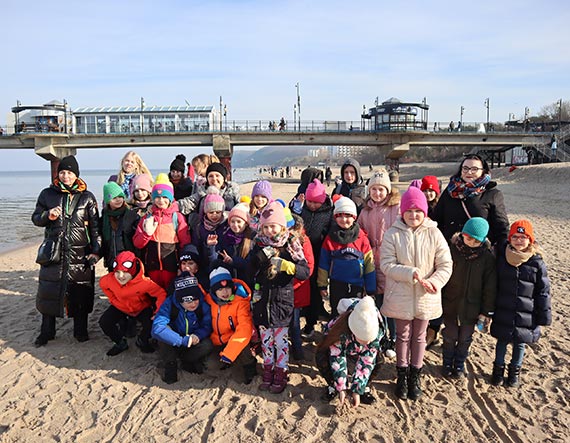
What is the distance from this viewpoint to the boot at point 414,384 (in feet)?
12.6

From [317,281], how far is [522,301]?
1959mm

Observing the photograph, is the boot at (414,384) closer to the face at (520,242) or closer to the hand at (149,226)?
the face at (520,242)

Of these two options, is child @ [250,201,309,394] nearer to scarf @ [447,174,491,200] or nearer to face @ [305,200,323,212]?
face @ [305,200,323,212]

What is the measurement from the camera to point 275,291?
398 centimetres

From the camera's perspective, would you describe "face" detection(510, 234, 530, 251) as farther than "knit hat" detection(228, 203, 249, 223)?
No

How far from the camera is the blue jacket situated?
4.18 metres

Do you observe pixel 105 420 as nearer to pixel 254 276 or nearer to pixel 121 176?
pixel 254 276

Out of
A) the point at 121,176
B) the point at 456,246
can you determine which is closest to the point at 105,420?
the point at 121,176

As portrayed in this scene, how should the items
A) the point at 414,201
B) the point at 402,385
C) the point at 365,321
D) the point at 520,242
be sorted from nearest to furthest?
the point at 365,321
the point at 414,201
the point at 520,242
the point at 402,385

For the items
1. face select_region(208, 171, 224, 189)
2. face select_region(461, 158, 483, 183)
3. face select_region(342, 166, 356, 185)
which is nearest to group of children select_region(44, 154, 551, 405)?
face select_region(208, 171, 224, 189)

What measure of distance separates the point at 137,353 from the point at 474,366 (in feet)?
12.6

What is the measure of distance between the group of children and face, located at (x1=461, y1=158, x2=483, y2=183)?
0.50m

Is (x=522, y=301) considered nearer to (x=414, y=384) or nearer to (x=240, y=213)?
(x=414, y=384)

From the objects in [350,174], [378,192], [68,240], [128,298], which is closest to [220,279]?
[128,298]
